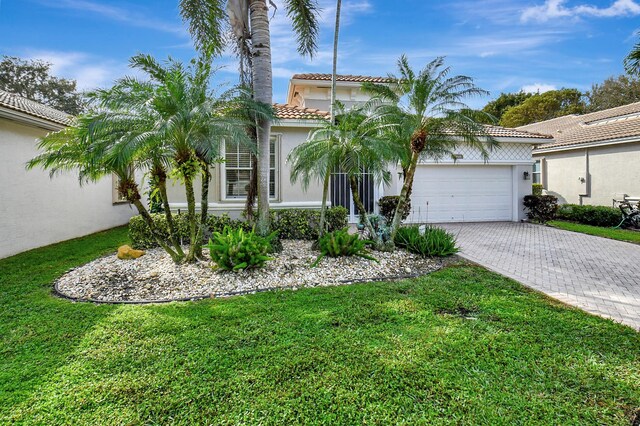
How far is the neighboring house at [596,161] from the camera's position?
50.1 feet

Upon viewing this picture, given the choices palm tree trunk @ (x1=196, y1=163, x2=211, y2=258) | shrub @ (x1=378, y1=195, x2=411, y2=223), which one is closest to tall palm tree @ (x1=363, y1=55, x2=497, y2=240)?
palm tree trunk @ (x1=196, y1=163, x2=211, y2=258)

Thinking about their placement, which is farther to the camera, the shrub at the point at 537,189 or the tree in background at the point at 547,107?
the tree in background at the point at 547,107

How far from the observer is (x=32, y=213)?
10.3 meters

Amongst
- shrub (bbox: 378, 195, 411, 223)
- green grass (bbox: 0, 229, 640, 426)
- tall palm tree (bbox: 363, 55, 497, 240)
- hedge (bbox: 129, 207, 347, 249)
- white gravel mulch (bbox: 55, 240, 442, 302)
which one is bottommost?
green grass (bbox: 0, 229, 640, 426)

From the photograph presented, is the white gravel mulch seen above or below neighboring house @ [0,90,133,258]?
below

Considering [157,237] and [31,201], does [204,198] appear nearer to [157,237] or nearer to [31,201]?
[157,237]

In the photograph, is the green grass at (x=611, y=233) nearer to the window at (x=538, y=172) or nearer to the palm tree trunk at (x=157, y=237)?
the window at (x=538, y=172)

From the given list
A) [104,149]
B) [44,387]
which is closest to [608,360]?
[44,387]

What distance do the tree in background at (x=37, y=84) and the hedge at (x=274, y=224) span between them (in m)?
23.8

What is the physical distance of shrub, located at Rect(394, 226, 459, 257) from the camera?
866 cm

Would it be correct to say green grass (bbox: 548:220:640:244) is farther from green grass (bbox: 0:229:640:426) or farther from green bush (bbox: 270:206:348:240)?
green bush (bbox: 270:206:348:240)

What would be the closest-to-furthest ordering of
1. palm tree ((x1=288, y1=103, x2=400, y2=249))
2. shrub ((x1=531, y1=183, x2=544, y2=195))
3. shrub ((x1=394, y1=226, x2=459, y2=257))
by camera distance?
1. palm tree ((x1=288, y1=103, x2=400, y2=249))
2. shrub ((x1=394, y1=226, x2=459, y2=257))
3. shrub ((x1=531, y1=183, x2=544, y2=195))

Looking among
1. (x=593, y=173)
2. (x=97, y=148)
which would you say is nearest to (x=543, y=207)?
(x=593, y=173)

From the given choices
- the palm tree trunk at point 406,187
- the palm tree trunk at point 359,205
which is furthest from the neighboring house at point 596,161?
the palm tree trunk at point 359,205
